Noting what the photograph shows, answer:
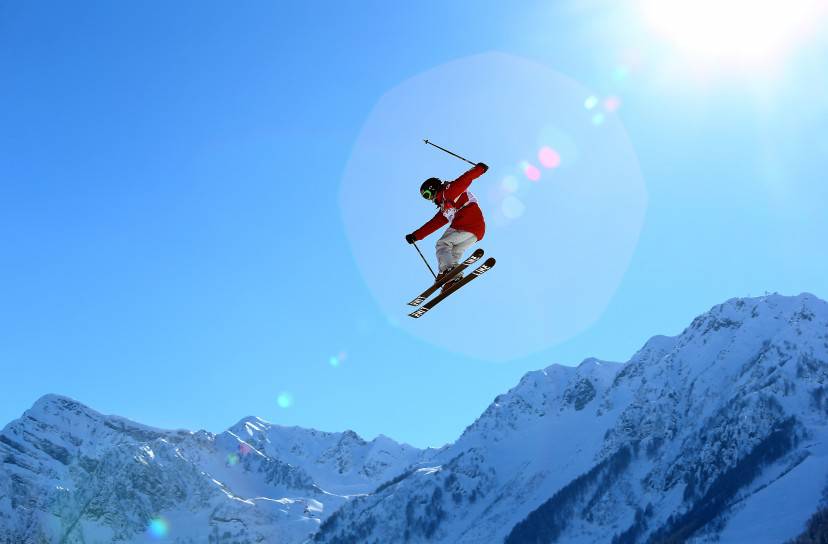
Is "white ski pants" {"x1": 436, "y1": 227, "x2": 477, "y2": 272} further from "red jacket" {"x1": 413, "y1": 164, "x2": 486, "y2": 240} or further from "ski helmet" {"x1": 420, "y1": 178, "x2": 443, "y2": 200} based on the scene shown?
"ski helmet" {"x1": 420, "y1": 178, "x2": 443, "y2": 200}

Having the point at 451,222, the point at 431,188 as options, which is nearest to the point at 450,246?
the point at 451,222

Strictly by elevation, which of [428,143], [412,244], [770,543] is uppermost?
[428,143]

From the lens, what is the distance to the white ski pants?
3066 cm

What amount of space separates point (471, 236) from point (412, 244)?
6.87 feet

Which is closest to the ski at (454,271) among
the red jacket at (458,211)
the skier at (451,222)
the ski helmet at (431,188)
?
the skier at (451,222)

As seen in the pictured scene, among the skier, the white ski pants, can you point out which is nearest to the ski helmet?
the skier

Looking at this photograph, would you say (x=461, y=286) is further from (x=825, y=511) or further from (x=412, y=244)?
(x=825, y=511)

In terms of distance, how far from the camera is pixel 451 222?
3086 centimetres

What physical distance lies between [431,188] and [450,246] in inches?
85.3

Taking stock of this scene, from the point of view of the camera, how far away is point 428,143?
30.8m

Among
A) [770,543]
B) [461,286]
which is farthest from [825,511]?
[461,286]

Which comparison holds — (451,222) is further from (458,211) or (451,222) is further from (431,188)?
(431,188)

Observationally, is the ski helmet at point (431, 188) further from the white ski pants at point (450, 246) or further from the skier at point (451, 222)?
the white ski pants at point (450, 246)

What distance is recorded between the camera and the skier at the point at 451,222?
30203 millimetres
